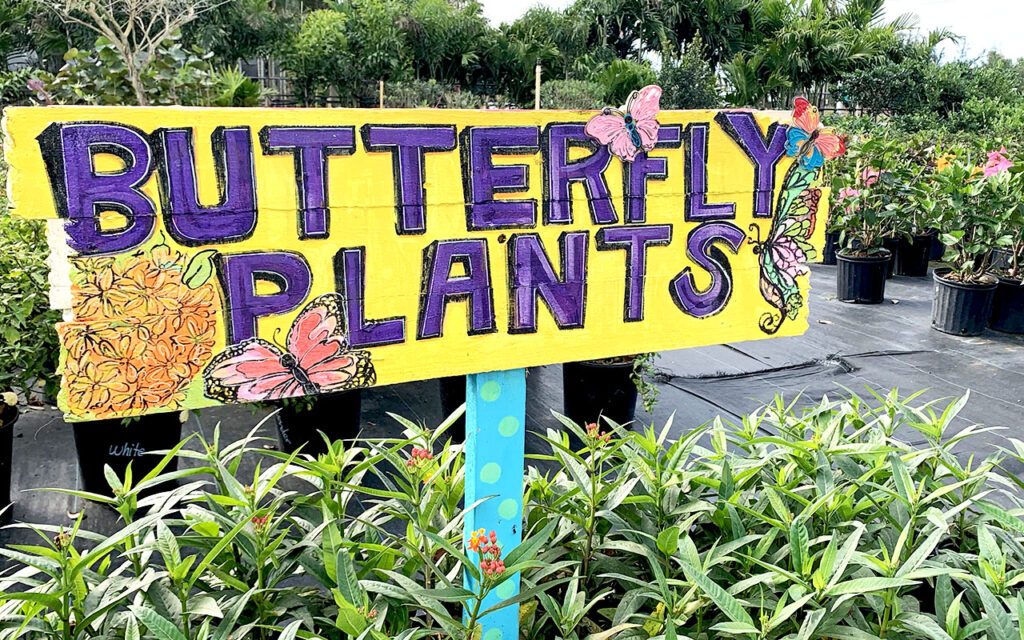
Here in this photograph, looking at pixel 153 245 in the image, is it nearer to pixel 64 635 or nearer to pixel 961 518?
pixel 64 635

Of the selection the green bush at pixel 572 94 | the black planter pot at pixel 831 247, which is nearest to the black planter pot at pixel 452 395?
the black planter pot at pixel 831 247

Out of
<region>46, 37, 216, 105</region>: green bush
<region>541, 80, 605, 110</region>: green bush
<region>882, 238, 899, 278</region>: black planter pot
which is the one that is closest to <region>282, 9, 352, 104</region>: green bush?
<region>541, 80, 605, 110</region>: green bush

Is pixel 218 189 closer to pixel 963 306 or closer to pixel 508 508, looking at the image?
pixel 508 508

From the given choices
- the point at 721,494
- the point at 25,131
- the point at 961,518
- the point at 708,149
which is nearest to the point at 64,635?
the point at 25,131

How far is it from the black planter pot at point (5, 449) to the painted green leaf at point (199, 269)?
2204 millimetres

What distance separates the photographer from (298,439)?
3180 millimetres

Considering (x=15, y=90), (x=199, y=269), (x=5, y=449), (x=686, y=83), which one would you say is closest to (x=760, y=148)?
(x=199, y=269)

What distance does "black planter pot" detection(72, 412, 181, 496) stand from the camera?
283 cm

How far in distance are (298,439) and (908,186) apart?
4.79 meters

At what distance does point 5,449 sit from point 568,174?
8.32 feet

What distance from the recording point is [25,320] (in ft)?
8.22

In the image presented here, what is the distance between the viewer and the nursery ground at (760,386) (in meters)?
3.28

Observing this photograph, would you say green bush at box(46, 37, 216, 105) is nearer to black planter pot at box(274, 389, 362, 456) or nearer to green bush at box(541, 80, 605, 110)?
black planter pot at box(274, 389, 362, 456)

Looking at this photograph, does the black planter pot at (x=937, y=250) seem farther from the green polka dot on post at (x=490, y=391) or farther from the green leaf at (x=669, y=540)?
the green polka dot on post at (x=490, y=391)
